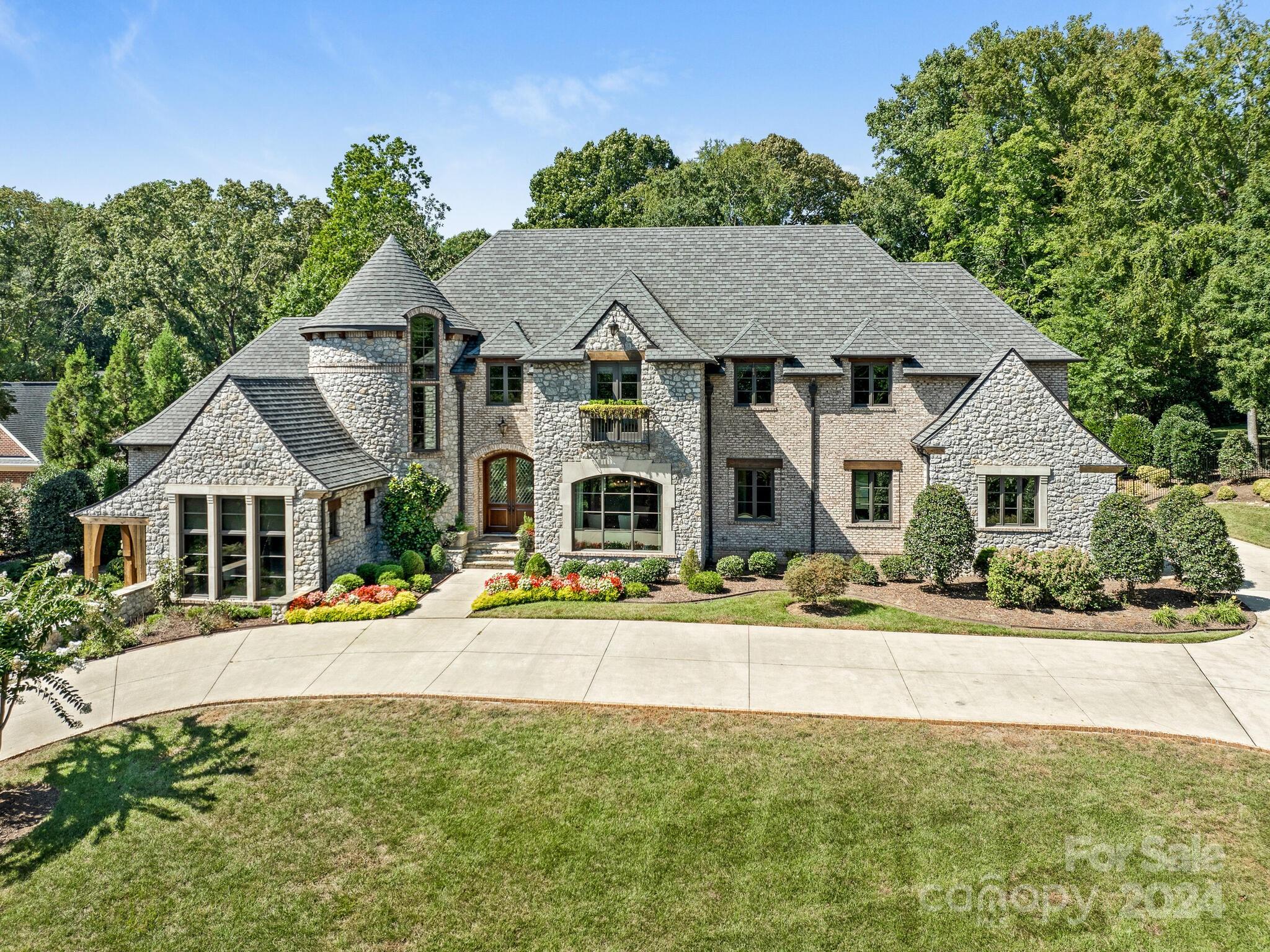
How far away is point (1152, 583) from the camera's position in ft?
58.3

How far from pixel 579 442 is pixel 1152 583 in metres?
14.8

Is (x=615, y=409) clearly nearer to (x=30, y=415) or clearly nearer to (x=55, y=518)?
(x=55, y=518)

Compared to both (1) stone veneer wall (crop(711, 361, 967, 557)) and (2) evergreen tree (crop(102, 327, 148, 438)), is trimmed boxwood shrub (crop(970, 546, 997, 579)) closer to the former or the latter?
(1) stone veneer wall (crop(711, 361, 967, 557))

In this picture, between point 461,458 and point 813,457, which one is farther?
point 461,458

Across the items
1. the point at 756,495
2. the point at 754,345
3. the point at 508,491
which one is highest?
the point at 754,345

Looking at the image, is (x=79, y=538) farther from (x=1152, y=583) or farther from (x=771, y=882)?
(x=1152, y=583)

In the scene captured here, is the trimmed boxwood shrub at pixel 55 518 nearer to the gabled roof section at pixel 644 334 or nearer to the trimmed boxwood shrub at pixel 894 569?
the gabled roof section at pixel 644 334

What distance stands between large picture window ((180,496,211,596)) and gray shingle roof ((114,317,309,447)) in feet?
12.9

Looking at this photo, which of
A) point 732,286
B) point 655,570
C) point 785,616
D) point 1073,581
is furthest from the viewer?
point 732,286

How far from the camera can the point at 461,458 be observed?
2184 centimetres

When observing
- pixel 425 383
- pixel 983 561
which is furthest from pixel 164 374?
pixel 983 561

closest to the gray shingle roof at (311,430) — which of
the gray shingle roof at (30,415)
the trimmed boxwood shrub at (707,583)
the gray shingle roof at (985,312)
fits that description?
the trimmed boxwood shrub at (707,583)

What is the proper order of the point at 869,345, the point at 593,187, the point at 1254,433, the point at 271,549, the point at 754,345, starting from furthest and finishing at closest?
1. the point at 593,187
2. the point at 1254,433
3. the point at 754,345
4. the point at 869,345
5. the point at 271,549

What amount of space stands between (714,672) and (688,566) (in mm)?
5740
